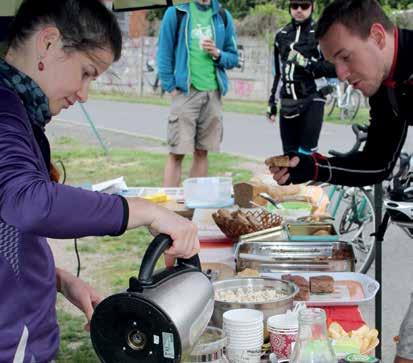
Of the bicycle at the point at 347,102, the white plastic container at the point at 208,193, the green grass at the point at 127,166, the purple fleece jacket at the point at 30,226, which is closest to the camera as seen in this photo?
the purple fleece jacket at the point at 30,226

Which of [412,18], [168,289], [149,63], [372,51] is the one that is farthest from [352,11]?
[149,63]

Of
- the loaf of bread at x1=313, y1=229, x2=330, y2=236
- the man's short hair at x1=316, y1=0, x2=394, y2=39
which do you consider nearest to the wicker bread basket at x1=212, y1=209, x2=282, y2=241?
the loaf of bread at x1=313, y1=229, x2=330, y2=236

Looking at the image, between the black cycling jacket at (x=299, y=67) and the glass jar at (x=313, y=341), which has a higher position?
the glass jar at (x=313, y=341)

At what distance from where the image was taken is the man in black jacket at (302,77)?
6.02 m

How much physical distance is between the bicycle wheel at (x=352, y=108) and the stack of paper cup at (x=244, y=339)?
1368 centimetres

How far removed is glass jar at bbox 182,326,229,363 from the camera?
1.65 metres

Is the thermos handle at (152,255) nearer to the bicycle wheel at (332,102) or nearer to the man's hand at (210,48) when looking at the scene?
the man's hand at (210,48)

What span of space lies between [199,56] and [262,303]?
13.4 ft

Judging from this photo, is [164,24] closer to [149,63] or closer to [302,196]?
[302,196]

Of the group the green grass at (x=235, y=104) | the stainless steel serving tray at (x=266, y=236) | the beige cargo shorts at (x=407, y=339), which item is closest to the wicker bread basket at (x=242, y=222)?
the stainless steel serving tray at (x=266, y=236)

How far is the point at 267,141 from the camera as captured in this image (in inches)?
475

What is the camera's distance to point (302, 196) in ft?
12.1

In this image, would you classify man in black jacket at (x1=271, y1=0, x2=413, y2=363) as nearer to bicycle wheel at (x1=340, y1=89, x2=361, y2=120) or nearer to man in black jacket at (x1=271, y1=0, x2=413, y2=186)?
man in black jacket at (x1=271, y1=0, x2=413, y2=186)

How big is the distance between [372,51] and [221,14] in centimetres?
372
